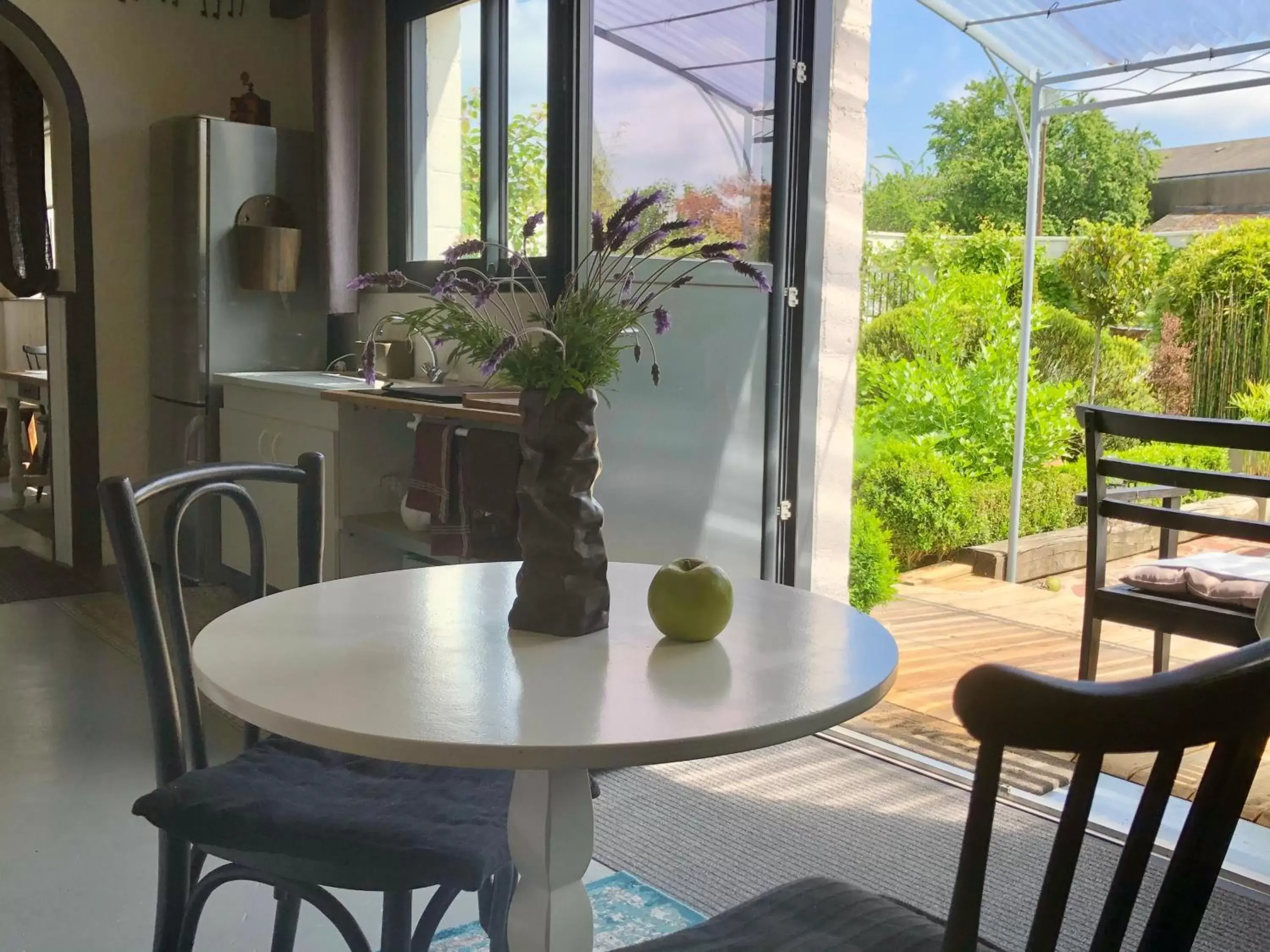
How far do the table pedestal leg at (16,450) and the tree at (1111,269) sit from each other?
5900mm

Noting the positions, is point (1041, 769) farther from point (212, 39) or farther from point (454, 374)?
point (212, 39)

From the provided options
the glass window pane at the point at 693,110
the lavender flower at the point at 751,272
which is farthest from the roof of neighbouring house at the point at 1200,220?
the lavender flower at the point at 751,272

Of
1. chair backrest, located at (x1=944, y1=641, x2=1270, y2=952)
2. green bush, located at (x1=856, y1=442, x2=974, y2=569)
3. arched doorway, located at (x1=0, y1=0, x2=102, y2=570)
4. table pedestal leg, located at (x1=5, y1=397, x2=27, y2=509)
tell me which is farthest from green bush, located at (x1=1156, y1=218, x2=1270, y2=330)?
table pedestal leg, located at (x1=5, y1=397, x2=27, y2=509)

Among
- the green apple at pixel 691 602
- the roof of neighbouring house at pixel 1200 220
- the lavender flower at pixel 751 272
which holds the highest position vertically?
the roof of neighbouring house at pixel 1200 220

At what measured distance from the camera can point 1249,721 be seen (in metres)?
0.70

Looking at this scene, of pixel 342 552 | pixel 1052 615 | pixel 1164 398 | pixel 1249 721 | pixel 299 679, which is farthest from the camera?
pixel 1164 398

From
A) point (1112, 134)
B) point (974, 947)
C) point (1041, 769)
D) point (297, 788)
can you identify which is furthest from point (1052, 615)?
point (1112, 134)

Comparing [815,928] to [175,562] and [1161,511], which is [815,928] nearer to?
[175,562]

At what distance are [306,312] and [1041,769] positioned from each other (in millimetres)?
3542

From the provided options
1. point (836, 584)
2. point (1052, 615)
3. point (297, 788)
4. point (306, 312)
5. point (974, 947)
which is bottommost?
point (1052, 615)

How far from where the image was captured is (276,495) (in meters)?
4.37

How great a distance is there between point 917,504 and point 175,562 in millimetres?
4812

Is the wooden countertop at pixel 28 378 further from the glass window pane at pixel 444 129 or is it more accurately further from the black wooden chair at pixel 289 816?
the black wooden chair at pixel 289 816

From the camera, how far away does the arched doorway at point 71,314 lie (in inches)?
193
